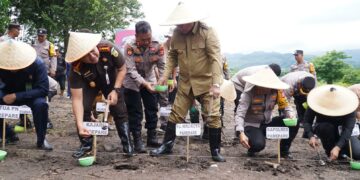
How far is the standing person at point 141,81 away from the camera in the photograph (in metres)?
4.75

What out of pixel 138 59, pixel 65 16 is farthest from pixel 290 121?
pixel 65 16

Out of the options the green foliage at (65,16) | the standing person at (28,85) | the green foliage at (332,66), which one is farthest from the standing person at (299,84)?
the green foliage at (332,66)

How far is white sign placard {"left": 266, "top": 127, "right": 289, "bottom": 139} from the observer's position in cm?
430

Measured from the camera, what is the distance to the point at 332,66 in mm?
25969

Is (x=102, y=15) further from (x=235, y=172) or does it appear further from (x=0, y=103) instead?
(x=235, y=172)

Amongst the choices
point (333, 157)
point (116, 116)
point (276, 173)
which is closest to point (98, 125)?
point (116, 116)

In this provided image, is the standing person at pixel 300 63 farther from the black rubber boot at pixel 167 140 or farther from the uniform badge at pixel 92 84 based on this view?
the uniform badge at pixel 92 84

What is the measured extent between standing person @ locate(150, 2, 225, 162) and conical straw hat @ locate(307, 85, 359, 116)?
123 centimetres

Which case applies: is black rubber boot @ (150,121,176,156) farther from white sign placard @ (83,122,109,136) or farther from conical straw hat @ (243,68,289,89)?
conical straw hat @ (243,68,289,89)

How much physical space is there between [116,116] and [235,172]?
1.54 metres

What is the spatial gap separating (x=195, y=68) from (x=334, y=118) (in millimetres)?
1921

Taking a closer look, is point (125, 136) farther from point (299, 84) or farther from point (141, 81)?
point (299, 84)

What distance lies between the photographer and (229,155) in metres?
4.86

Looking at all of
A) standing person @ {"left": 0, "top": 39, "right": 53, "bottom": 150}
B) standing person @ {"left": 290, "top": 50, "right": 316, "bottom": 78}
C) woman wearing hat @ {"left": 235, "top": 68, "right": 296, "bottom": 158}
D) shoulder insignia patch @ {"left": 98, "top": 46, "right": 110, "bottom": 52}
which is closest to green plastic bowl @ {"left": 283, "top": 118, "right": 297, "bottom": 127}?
woman wearing hat @ {"left": 235, "top": 68, "right": 296, "bottom": 158}
